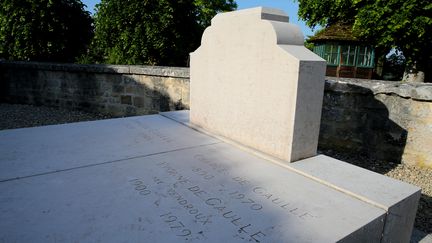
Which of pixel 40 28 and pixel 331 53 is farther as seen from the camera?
pixel 331 53

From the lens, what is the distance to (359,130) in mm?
4199

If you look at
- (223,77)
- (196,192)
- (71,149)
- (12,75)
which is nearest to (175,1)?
(12,75)

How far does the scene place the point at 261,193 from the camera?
187cm

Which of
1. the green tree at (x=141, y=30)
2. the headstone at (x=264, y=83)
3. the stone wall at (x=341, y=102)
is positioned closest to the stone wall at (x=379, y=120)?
the stone wall at (x=341, y=102)

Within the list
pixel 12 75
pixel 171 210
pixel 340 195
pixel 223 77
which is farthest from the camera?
pixel 12 75

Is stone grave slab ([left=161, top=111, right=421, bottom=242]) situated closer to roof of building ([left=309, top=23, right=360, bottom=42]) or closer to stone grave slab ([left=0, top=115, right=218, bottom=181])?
stone grave slab ([left=0, top=115, right=218, bottom=181])

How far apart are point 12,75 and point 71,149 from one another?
6114mm

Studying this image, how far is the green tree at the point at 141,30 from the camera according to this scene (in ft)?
27.5

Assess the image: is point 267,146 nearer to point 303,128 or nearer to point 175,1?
point 303,128

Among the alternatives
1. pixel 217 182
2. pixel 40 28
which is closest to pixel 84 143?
pixel 217 182

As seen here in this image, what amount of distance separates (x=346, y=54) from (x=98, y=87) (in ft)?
37.8

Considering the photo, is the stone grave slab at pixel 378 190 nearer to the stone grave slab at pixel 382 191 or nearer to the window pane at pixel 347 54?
the stone grave slab at pixel 382 191

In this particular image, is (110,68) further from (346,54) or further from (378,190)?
(346,54)

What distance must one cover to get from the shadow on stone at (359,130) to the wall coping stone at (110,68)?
2.64 metres
